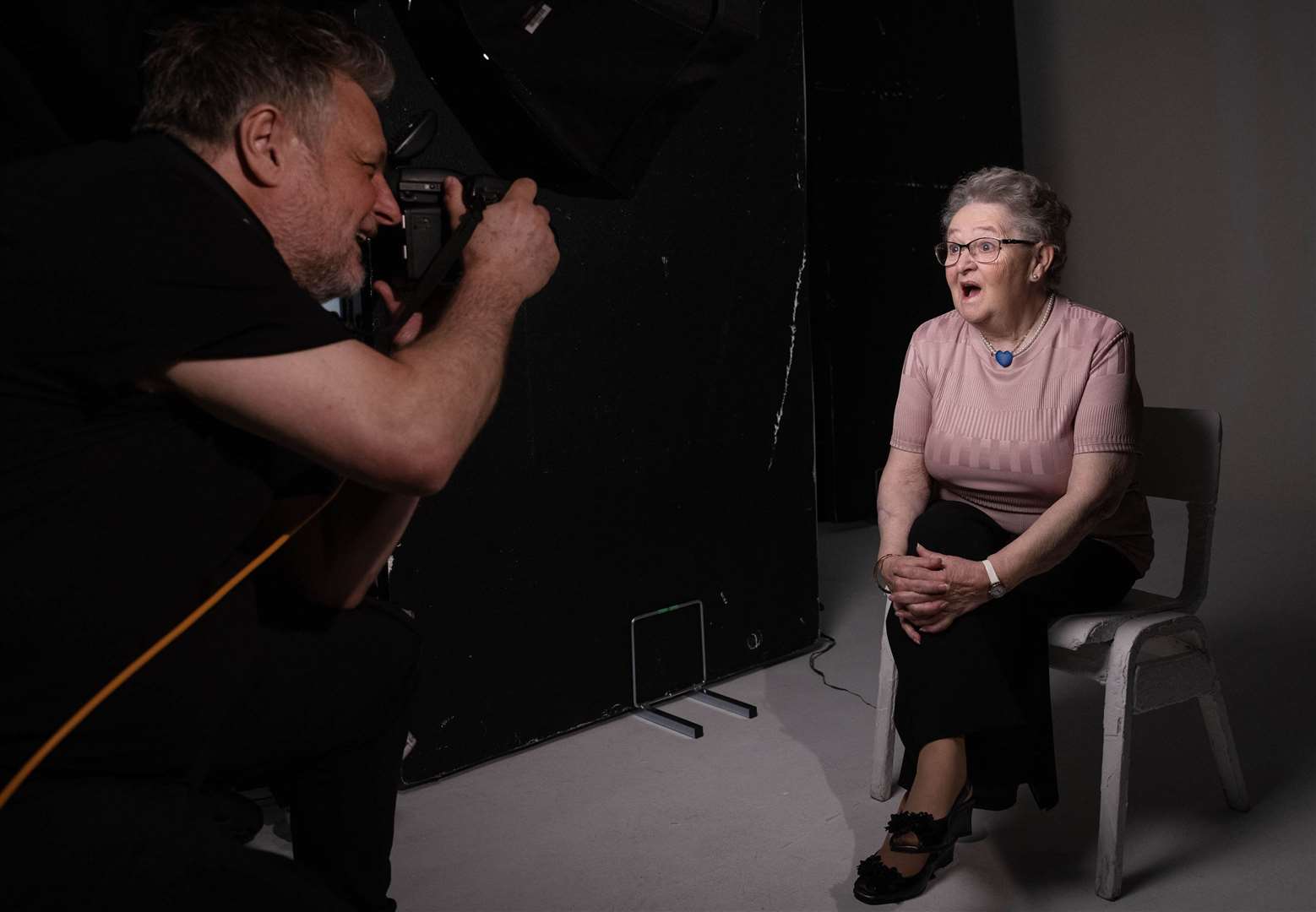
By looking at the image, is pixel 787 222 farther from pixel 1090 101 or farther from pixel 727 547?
pixel 1090 101

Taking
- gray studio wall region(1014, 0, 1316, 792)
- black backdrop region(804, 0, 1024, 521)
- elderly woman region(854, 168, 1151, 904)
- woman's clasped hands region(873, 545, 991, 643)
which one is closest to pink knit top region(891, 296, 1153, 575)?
elderly woman region(854, 168, 1151, 904)

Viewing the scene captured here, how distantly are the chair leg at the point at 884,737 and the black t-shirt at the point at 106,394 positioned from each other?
1332 millimetres

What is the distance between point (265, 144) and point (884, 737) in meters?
1.46

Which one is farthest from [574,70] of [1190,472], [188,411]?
[1190,472]

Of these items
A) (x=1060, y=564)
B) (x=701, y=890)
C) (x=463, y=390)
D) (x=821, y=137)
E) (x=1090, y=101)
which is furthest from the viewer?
(x=1090, y=101)

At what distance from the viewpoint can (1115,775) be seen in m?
1.80

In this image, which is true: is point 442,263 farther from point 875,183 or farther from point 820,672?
point 875,183

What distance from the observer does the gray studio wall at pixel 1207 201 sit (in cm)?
422

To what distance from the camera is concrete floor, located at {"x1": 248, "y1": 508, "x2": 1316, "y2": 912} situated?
5.95 feet

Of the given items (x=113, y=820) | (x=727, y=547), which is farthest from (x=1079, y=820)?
(x=113, y=820)

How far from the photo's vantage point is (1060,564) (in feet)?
6.42

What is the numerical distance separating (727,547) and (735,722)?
40cm

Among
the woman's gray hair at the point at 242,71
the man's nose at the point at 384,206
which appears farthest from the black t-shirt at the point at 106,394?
the man's nose at the point at 384,206

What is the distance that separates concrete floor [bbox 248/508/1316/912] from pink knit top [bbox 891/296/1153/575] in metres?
0.45
